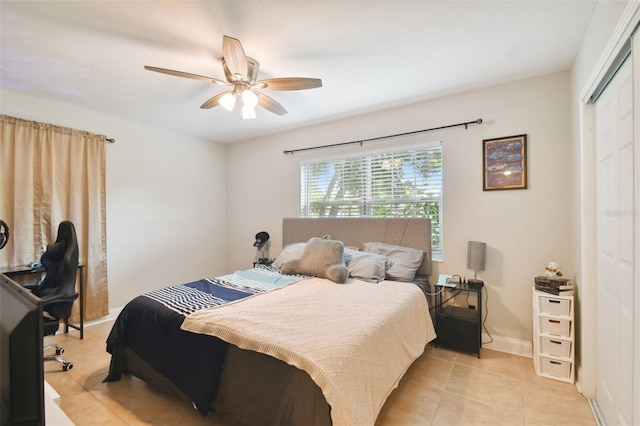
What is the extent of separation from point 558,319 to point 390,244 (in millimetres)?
1558

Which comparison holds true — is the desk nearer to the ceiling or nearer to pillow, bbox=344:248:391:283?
the ceiling

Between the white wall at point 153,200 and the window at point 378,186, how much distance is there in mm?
1792

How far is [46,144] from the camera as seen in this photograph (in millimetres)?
3107

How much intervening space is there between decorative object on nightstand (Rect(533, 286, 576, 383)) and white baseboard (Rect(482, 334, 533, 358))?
1.14ft

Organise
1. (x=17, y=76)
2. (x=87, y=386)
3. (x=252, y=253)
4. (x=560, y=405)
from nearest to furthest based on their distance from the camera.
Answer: (x=560, y=405) < (x=87, y=386) < (x=17, y=76) < (x=252, y=253)

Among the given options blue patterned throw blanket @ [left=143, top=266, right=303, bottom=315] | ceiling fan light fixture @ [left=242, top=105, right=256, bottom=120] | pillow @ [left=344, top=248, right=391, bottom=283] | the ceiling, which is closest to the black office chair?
blue patterned throw blanket @ [left=143, top=266, right=303, bottom=315]

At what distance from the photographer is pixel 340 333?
156cm

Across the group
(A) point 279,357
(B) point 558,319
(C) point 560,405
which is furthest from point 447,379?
(A) point 279,357

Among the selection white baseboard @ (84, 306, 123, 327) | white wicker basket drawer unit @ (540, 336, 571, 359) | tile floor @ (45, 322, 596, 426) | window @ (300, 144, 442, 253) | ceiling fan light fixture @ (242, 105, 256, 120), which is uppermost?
ceiling fan light fixture @ (242, 105, 256, 120)

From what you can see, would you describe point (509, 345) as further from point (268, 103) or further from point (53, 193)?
point (53, 193)

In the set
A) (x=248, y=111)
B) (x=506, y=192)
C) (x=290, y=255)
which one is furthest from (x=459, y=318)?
(x=248, y=111)

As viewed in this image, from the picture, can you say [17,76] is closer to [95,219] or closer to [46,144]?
[46,144]

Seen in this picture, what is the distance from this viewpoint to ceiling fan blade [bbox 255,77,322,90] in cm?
210

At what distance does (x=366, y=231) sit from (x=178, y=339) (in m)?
2.27
